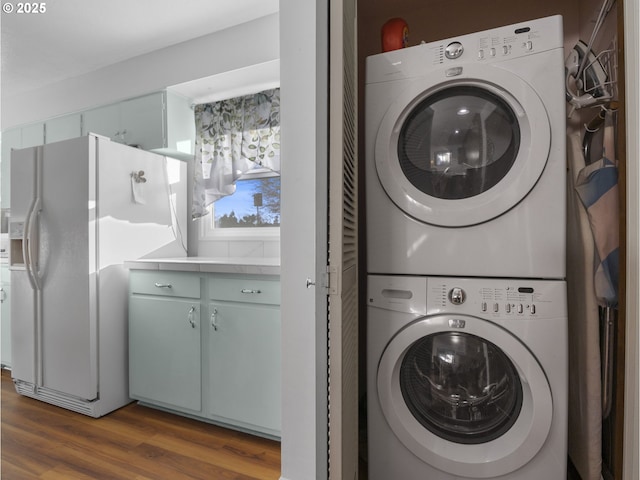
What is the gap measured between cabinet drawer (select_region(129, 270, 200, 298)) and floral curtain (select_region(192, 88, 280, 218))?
692mm

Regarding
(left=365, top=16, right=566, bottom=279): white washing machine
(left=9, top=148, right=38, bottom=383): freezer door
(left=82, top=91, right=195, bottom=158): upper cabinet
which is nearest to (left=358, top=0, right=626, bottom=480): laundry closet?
(left=365, top=16, right=566, bottom=279): white washing machine

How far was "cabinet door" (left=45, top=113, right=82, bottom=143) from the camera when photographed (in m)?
3.10

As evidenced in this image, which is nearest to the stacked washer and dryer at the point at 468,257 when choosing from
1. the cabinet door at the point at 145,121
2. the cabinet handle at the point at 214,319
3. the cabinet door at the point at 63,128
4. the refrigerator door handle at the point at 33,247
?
the cabinet handle at the point at 214,319

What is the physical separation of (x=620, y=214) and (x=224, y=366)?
71.1 inches

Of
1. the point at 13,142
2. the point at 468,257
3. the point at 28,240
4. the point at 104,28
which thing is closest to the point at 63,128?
the point at 13,142

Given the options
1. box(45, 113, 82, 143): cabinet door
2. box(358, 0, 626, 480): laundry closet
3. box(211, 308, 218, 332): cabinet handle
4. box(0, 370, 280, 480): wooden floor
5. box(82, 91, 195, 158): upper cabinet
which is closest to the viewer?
box(358, 0, 626, 480): laundry closet

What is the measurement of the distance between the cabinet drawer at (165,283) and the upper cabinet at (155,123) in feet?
3.16

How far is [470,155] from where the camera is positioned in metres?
1.28

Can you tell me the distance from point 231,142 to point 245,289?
4.08ft

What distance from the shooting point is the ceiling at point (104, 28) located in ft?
7.30

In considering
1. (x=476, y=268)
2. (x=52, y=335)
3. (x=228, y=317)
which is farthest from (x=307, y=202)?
(x=52, y=335)

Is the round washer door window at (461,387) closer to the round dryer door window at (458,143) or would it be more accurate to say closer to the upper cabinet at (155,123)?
the round dryer door window at (458,143)

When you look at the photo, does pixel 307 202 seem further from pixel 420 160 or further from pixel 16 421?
pixel 16 421

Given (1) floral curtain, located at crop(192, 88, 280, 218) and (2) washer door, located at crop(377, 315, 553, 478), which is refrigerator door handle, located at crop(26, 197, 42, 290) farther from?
(2) washer door, located at crop(377, 315, 553, 478)
